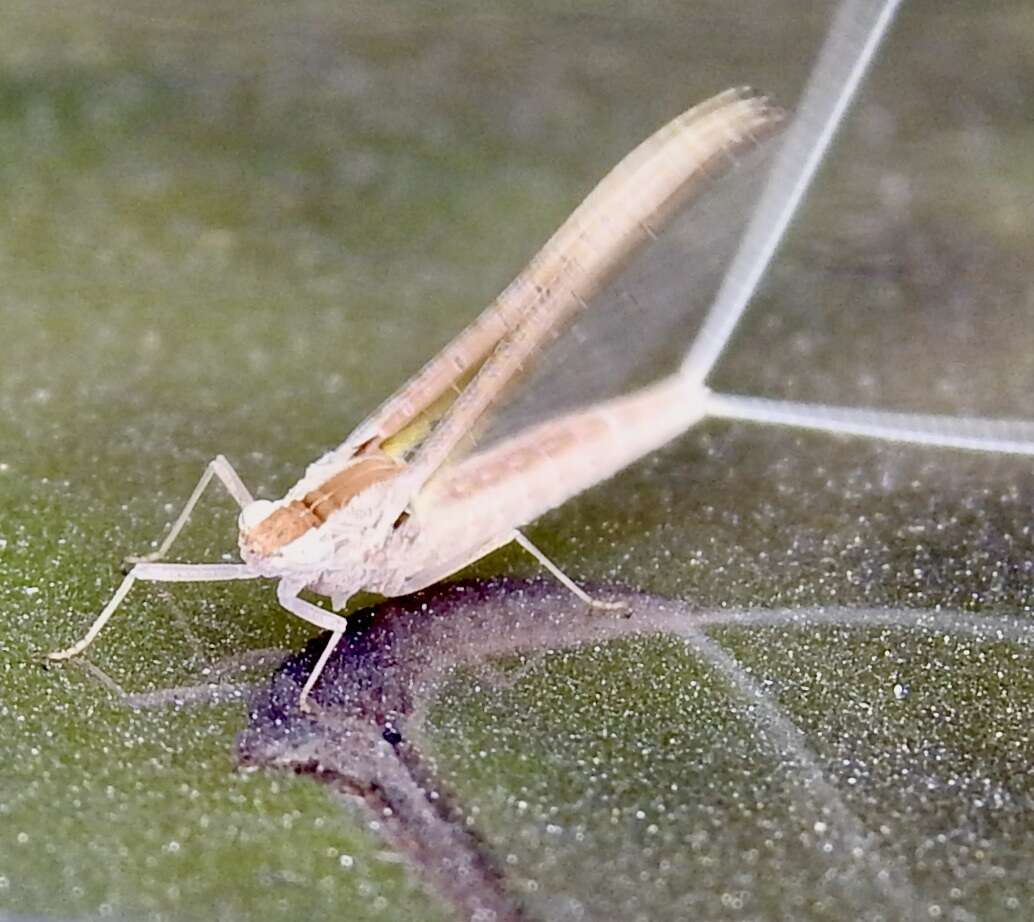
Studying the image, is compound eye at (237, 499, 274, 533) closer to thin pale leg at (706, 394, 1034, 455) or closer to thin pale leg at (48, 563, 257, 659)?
thin pale leg at (48, 563, 257, 659)

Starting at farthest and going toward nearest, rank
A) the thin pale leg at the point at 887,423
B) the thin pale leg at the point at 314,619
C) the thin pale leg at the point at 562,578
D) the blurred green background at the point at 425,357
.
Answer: the thin pale leg at the point at 887,423 → the thin pale leg at the point at 562,578 → the thin pale leg at the point at 314,619 → the blurred green background at the point at 425,357

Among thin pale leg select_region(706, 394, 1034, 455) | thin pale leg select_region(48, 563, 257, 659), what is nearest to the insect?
thin pale leg select_region(48, 563, 257, 659)

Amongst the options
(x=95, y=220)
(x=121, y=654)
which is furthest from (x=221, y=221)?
(x=121, y=654)

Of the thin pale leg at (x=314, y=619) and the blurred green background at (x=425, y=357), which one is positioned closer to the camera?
the blurred green background at (x=425, y=357)

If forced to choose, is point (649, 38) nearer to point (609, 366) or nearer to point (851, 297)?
point (851, 297)

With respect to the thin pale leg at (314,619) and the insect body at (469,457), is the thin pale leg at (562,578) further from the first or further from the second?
the thin pale leg at (314,619)

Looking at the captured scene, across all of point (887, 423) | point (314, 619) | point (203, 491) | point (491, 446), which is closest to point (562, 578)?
point (491, 446)

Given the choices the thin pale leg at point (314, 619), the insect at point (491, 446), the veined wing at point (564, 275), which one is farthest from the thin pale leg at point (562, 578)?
the thin pale leg at point (314, 619)
